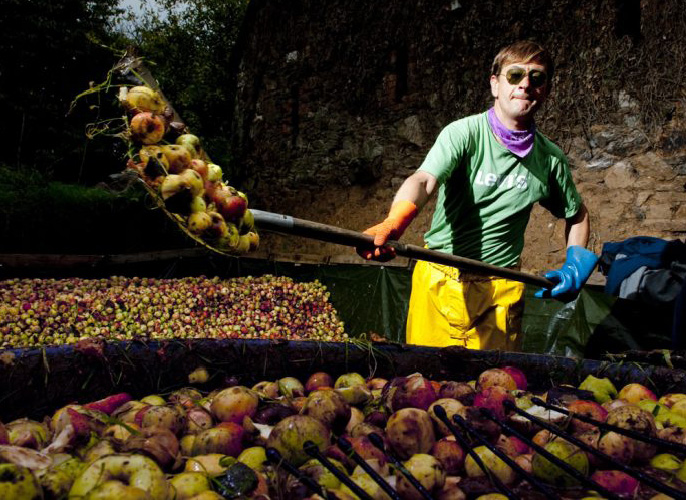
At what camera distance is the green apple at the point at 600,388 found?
6.86 ft

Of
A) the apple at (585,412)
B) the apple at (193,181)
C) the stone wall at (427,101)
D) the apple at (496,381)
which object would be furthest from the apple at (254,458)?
the stone wall at (427,101)

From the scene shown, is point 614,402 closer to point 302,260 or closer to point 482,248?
point 482,248

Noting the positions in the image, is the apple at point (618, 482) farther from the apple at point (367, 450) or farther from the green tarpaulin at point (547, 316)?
the green tarpaulin at point (547, 316)

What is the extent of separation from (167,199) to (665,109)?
5768 millimetres

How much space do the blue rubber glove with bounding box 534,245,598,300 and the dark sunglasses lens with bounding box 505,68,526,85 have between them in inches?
45.0

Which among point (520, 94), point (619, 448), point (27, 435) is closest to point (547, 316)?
point (520, 94)

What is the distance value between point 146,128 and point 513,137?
1985mm

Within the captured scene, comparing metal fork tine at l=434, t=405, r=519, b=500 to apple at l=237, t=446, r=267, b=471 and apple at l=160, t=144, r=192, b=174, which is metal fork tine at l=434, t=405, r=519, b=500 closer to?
apple at l=237, t=446, r=267, b=471

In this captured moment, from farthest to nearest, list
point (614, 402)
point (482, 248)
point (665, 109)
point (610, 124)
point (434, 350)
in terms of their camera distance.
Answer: point (610, 124), point (665, 109), point (482, 248), point (434, 350), point (614, 402)

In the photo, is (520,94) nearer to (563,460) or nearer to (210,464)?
(563,460)

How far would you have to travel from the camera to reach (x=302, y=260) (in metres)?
7.34

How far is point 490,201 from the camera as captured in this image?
288 centimetres

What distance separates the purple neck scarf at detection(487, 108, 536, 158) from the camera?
9.21ft

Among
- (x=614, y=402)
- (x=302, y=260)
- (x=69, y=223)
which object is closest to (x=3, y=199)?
(x=69, y=223)
